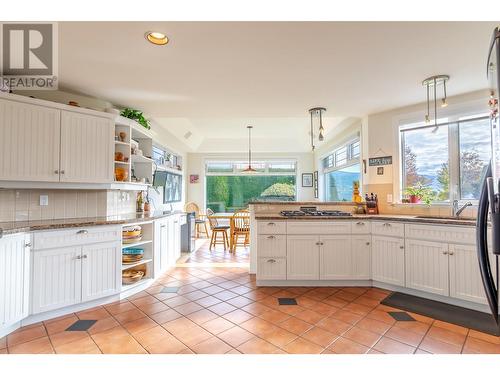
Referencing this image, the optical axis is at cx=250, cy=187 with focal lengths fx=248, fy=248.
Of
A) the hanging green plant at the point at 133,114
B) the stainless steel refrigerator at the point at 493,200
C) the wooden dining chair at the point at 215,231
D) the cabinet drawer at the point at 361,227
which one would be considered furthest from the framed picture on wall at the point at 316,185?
the stainless steel refrigerator at the point at 493,200

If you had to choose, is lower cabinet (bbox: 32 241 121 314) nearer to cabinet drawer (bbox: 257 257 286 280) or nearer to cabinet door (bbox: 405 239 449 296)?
cabinet drawer (bbox: 257 257 286 280)

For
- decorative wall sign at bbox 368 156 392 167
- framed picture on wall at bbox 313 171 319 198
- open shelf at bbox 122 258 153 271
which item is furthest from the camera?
framed picture on wall at bbox 313 171 319 198

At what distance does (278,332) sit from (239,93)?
8.23 feet

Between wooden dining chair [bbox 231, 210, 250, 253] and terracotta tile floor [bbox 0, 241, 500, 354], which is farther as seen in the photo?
wooden dining chair [bbox 231, 210, 250, 253]

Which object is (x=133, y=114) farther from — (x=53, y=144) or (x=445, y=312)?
(x=445, y=312)

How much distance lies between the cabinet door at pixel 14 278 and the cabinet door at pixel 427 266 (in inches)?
143

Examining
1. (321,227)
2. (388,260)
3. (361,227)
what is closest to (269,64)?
(321,227)

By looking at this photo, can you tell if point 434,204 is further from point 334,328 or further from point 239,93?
point 239,93

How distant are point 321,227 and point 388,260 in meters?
0.83

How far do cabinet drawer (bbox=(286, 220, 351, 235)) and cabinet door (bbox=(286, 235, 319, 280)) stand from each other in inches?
2.9

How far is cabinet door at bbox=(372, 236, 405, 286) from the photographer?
9.13 ft

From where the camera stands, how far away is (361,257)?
9.86ft

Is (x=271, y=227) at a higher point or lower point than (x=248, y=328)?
higher

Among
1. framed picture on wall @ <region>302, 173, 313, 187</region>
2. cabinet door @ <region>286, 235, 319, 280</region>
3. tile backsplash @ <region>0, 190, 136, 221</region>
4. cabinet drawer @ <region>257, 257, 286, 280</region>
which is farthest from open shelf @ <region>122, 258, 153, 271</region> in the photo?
framed picture on wall @ <region>302, 173, 313, 187</region>
